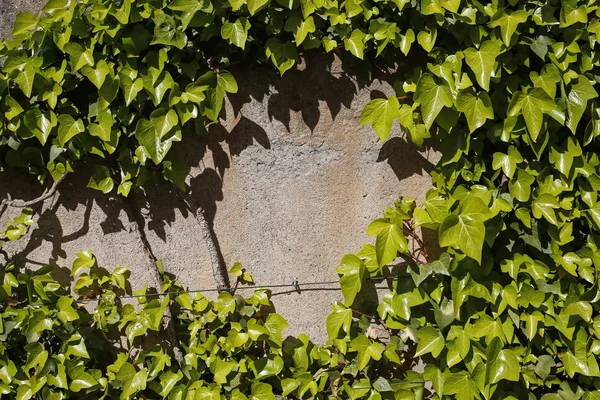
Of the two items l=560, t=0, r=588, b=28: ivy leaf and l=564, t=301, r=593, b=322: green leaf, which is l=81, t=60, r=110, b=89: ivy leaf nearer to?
l=560, t=0, r=588, b=28: ivy leaf

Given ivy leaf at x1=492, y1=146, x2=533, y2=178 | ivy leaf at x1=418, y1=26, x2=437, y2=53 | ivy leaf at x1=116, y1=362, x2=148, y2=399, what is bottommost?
ivy leaf at x1=116, y1=362, x2=148, y2=399

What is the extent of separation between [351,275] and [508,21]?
104 cm

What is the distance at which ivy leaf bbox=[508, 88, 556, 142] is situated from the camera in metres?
2.12

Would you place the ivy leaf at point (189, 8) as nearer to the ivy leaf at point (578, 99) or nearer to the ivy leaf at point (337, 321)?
the ivy leaf at point (337, 321)

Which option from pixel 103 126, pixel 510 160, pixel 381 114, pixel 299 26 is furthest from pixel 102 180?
pixel 510 160

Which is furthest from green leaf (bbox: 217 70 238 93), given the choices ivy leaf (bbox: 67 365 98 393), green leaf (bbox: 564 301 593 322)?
green leaf (bbox: 564 301 593 322)

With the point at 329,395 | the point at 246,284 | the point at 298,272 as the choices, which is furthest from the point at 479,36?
the point at 329,395

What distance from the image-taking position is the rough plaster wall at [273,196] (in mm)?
2426

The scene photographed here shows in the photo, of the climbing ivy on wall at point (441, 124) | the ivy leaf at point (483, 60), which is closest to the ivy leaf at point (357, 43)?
the climbing ivy on wall at point (441, 124)

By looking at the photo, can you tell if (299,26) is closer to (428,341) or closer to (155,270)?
(155,270)

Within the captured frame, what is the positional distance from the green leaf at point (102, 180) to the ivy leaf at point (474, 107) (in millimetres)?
1345

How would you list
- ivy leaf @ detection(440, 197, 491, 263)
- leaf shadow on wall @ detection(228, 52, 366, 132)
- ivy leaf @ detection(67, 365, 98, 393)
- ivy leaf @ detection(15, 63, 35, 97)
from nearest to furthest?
ivy leaf @ detection(440, 197, 491, 263) → ivy leaf @ detection(15, 63, 35, 97) → leaf shadow on wall @ detection(228, 52, 366, 132) → ivy leaf @ detection(67, 365, 98, 393)

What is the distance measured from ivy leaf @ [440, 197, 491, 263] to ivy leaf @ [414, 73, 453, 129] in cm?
32

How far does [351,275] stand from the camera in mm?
2332
